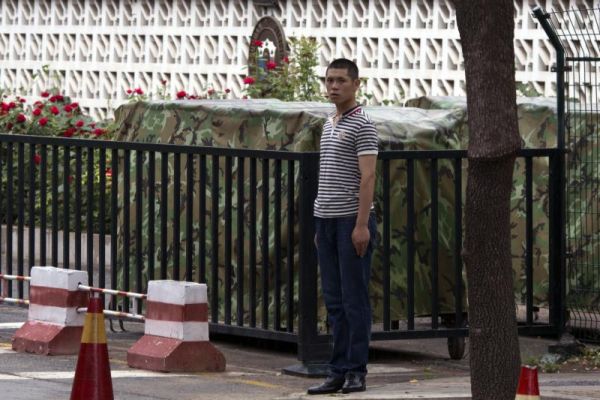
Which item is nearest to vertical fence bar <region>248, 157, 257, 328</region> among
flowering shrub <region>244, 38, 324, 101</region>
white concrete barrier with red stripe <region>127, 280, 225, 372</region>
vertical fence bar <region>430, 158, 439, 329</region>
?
white concrete barrier with red stripe <region>127, 280, 225, 372</region>

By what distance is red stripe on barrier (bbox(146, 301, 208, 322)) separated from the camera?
11.3 m

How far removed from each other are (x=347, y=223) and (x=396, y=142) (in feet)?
6.25

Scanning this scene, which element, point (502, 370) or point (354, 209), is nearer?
point (502, 370)

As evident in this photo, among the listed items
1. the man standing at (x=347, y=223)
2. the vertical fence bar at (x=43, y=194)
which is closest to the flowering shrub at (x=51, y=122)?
the vertical fence bar at (x=43, y=194)

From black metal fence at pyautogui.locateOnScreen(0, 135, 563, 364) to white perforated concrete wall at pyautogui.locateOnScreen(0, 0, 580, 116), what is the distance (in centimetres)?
624

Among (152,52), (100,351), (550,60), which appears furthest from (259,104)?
(152,52)

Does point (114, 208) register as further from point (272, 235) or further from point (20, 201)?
point (272, 235)

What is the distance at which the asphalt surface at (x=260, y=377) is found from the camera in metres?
10.4

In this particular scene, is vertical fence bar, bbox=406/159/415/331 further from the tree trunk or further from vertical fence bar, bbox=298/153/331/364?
the tree trunk

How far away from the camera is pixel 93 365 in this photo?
9359 mm

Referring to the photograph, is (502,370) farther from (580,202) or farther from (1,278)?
(1,278)

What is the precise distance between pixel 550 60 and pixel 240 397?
8739 millimetres

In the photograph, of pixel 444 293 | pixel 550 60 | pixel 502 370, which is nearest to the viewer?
pixel 502 370

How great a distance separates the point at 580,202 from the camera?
12852mm
